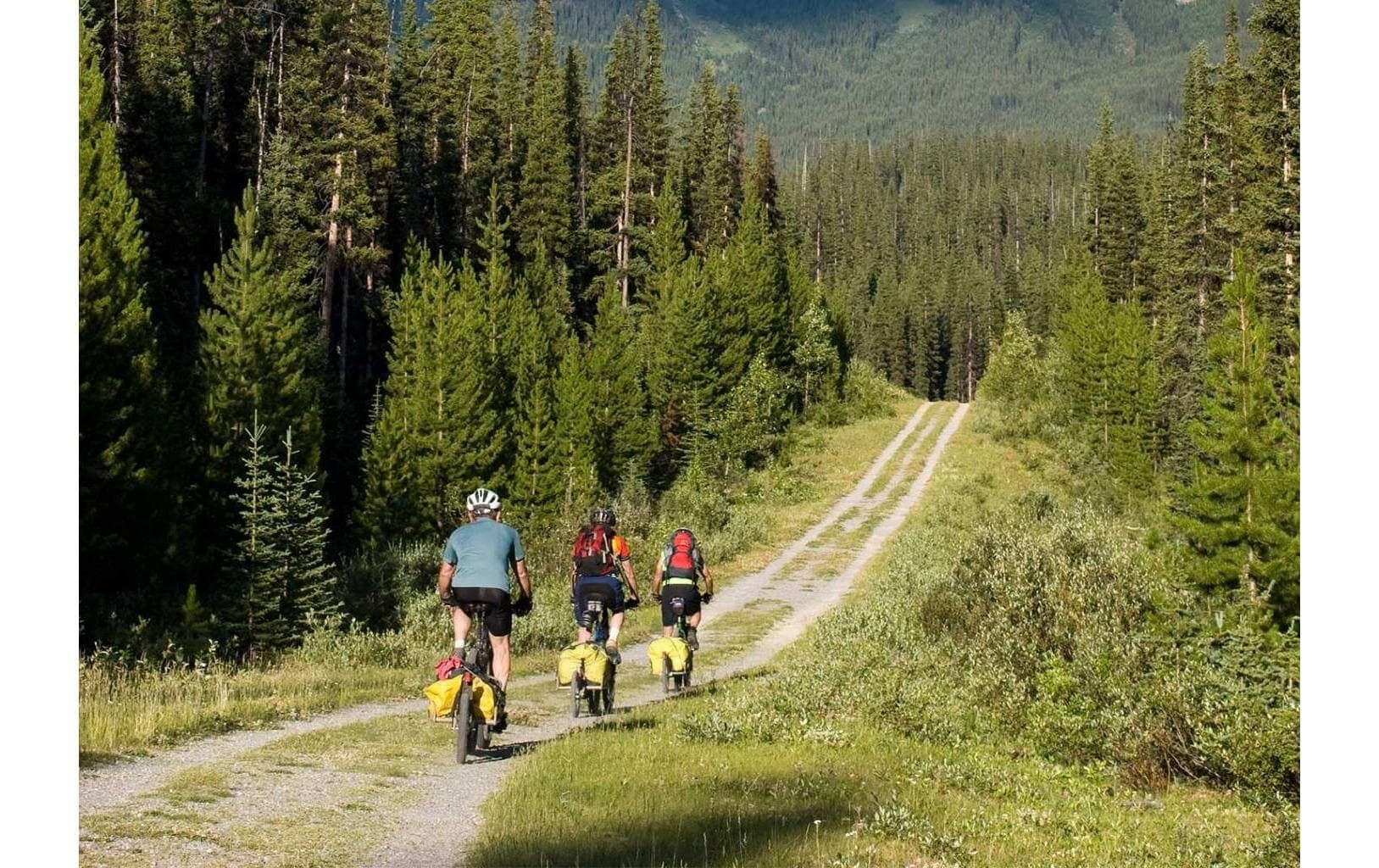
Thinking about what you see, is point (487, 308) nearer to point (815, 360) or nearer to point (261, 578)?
point (261, 578)

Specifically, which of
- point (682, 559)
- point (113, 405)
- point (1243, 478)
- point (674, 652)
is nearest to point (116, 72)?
point (113, 405)

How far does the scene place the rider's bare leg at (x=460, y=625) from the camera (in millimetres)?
9820

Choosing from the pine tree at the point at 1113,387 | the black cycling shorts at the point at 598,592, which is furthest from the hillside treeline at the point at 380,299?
the pine tree at the point at 1113,387

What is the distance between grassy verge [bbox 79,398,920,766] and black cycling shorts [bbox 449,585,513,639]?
2.88m

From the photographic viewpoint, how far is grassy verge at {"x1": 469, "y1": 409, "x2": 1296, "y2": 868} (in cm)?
721

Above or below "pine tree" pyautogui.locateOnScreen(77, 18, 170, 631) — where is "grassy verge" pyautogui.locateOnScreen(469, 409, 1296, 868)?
below

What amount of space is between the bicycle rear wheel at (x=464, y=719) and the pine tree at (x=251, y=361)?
21251 millimetres

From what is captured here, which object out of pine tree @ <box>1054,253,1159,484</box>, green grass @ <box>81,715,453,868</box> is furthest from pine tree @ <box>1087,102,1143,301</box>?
green grass @ <box>81,715,453,868</box>

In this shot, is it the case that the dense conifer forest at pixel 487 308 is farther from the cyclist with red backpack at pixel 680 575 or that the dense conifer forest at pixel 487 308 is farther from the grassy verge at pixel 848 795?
the cyclist with red backpack at pixel 680 575

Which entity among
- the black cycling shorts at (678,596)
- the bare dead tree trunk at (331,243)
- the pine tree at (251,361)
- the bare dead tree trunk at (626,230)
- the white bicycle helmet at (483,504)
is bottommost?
the black cycling shorts at (678,596)

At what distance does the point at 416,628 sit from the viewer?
2102 centimetres

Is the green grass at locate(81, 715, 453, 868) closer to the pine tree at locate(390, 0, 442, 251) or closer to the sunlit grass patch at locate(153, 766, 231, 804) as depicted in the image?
the sunlit grass patch at locate(153, 766, 231, 804)
